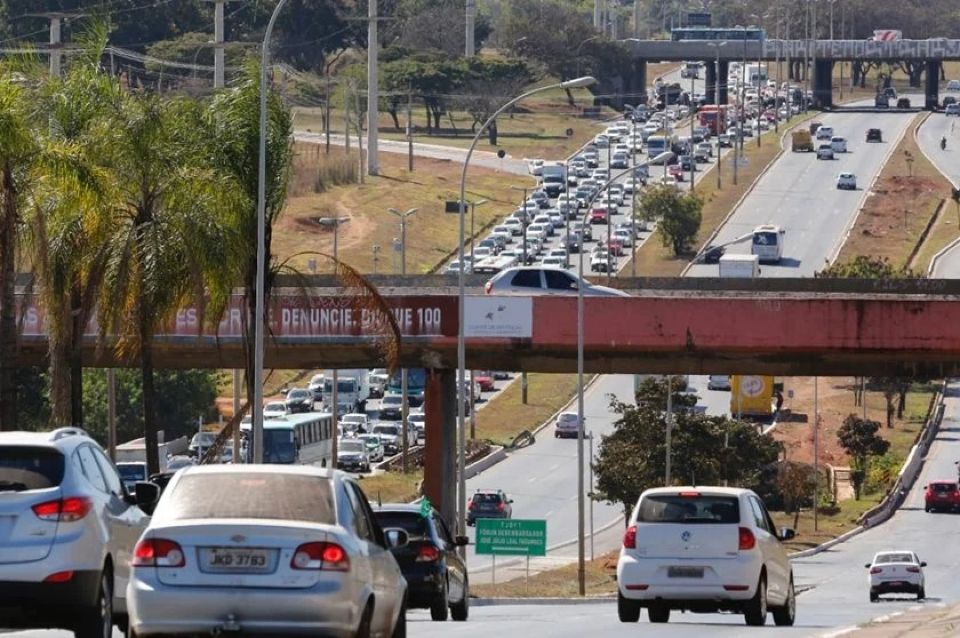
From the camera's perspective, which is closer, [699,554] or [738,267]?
[699,554]

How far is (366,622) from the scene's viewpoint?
16.3 metres

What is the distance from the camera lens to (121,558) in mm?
18672

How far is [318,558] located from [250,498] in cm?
83

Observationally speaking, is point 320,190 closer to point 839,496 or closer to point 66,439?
point 839,496

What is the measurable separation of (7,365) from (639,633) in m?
14.5

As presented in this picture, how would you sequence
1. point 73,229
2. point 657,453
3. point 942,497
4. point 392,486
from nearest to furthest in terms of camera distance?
point 73,229, point 657,453, point 392,486, point 942,497

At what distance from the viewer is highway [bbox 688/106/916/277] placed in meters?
119

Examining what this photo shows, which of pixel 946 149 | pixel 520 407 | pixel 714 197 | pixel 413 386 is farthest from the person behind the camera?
pixel 946 149

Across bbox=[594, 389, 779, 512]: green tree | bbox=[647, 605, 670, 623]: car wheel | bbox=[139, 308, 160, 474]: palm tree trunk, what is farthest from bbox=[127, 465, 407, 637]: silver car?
bbox=[594, 389, 779, 512]: green tree

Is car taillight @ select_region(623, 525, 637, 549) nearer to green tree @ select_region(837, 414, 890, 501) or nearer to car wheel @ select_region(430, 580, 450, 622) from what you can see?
car wheel @ select_region(430, 580, 450, 622)

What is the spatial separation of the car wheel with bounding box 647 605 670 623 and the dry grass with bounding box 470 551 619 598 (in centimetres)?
2289

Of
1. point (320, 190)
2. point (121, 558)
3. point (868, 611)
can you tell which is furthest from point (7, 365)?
point (320, 190)

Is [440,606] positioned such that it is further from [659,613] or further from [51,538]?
[51,538]

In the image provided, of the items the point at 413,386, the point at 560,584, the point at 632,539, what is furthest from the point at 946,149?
the point at 632,539
